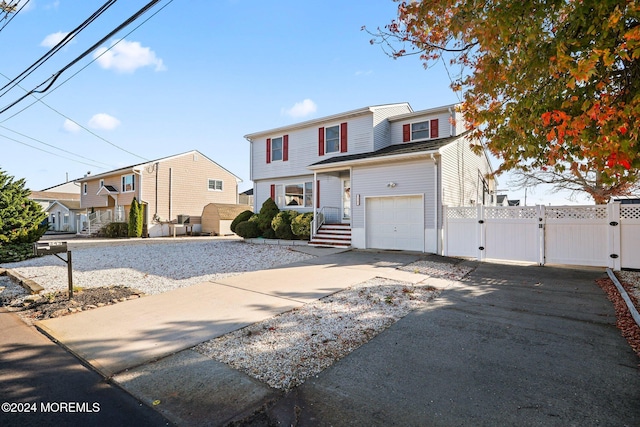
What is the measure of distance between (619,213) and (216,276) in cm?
1102

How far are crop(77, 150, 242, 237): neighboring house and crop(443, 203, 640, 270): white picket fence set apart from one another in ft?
69.8

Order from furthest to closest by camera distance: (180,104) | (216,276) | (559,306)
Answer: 1. (180,104)
2. (216,276)
3. (559,306)

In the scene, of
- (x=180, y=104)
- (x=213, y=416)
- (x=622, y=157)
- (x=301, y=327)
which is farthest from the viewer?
(x=180, y=104)

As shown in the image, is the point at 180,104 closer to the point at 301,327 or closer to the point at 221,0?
the point at 221,0

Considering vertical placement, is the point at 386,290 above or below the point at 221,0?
below

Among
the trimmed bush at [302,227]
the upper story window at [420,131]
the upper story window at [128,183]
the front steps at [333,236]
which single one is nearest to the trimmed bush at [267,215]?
the trimmed bush at [302,227]

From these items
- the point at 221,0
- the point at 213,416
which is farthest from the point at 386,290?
the point at 221,0

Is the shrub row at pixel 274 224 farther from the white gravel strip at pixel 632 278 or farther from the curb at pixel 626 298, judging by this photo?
the white gravel strip at pixel 632 278

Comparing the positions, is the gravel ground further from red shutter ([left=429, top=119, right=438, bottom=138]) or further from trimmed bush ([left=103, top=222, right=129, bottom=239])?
trimmed bush ([left=103, top=222, right=129, bottom=239])

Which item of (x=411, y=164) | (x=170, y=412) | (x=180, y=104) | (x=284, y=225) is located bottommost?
(x=170, y=412)

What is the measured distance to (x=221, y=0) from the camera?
644 centimetres

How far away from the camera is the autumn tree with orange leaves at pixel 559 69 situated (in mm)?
3408

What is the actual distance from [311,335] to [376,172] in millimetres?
9773

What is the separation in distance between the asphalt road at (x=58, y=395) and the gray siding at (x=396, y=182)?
10.7m
